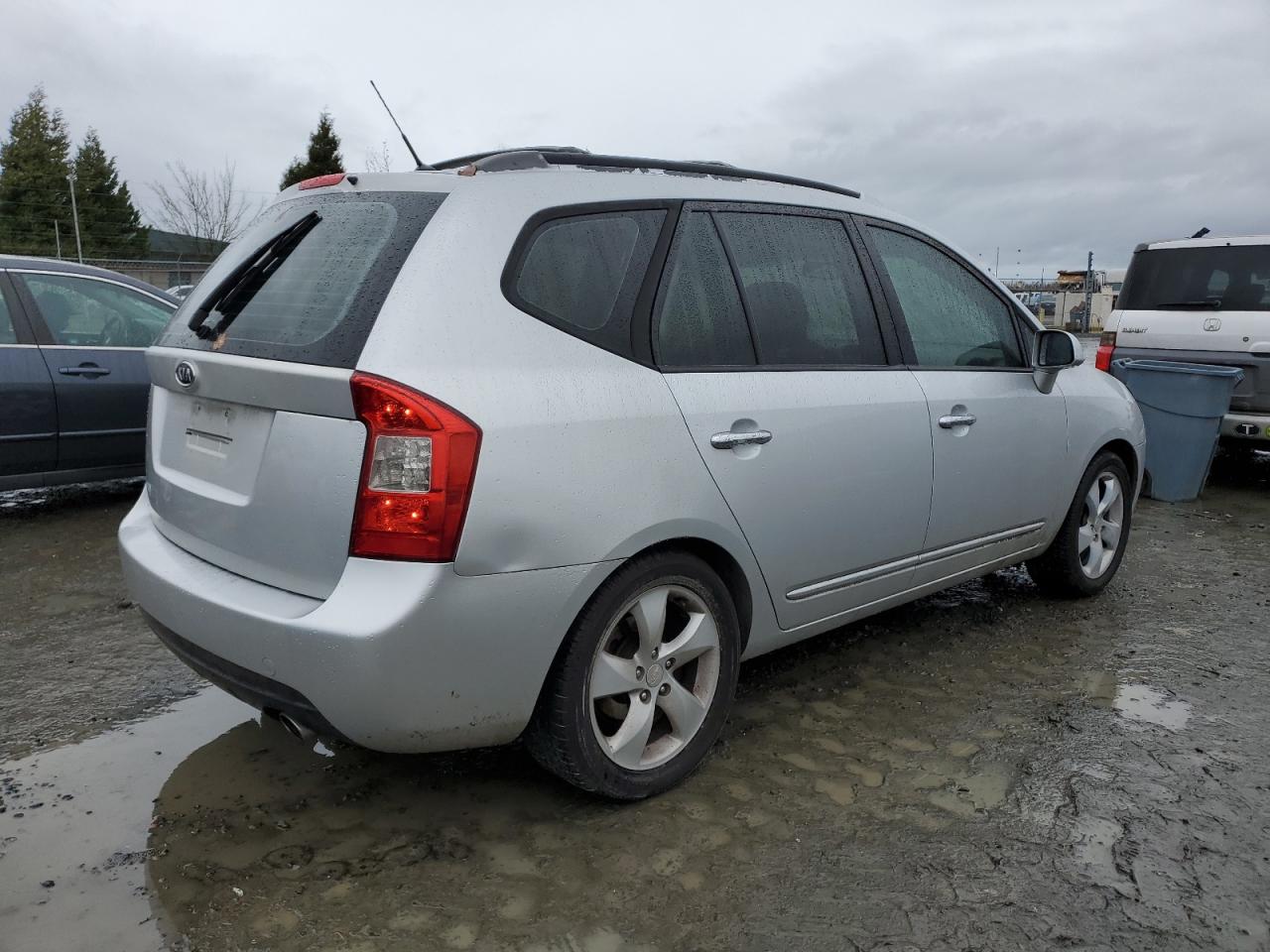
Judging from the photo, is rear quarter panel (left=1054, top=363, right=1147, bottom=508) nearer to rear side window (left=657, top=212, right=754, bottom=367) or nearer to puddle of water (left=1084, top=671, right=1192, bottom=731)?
puddle of water (left=1084, top=671, right=1192, bottom=731)

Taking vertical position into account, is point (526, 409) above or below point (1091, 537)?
above

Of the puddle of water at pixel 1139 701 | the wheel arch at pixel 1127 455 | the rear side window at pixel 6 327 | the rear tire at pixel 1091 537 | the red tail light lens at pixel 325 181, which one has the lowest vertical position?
the puddle of water at pixel 1139 701

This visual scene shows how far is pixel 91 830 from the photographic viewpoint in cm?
273

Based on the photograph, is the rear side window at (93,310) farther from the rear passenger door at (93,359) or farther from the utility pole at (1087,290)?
the utility pole at (1087,290)

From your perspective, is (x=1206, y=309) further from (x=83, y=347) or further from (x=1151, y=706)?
(x=83, y=347)

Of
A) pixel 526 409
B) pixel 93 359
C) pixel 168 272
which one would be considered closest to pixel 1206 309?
pixel 526 409

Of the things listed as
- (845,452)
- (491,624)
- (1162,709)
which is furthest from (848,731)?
(491,624)

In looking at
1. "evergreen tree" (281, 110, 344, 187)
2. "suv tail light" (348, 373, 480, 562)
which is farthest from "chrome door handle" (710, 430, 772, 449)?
"evergreen tree" (281, 110, 344, 187)

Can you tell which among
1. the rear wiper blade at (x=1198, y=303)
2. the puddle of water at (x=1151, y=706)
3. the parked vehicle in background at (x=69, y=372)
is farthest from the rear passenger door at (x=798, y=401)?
the rear wiper blade at (x=1198, y=303)

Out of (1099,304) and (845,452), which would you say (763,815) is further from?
(1099,304)

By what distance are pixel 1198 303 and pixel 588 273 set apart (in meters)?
6.98

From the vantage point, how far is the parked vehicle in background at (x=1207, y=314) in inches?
299

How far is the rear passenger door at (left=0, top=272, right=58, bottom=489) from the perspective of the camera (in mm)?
5910

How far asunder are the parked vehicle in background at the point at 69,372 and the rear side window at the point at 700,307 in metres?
4.74
